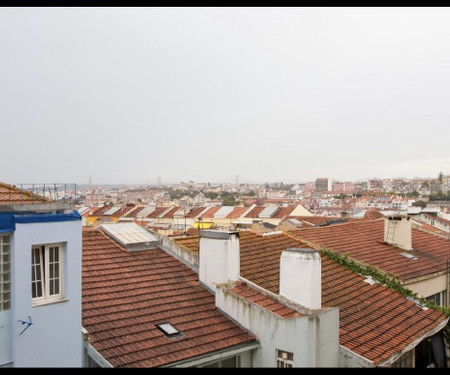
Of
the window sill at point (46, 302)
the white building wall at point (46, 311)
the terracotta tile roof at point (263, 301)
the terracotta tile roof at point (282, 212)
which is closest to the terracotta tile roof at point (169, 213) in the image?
the terracotta tile roof at point (282, 212)

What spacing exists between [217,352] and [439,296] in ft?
37.8

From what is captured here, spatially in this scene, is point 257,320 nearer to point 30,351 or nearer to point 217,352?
point 217,352

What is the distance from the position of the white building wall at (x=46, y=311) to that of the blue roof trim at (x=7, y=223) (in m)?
0.08

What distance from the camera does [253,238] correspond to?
15688 mm

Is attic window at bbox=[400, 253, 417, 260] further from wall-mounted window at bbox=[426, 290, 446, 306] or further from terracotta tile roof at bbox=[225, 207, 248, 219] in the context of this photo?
terracotta tile roof at bbox=[225, 207, 248, 219]

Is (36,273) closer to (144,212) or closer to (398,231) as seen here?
A: (398,231)

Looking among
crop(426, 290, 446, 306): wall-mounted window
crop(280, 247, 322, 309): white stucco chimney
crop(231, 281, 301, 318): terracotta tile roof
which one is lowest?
crop(426, 290, 446, 306): wall-mounted window

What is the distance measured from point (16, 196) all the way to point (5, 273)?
4.40 ft

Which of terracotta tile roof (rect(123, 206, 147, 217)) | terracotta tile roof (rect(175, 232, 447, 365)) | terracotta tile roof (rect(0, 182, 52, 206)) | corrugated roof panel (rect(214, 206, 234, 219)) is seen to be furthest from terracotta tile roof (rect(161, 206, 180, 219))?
terracotta tile roof (rect(0, 182, 52, 206))

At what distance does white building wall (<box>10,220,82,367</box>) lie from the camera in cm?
723

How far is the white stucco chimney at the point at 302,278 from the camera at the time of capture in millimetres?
10117

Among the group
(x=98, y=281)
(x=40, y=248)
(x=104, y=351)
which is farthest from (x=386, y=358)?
(x=40, y=248)

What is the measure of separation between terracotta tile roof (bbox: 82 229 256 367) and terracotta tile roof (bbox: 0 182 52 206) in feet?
8.02

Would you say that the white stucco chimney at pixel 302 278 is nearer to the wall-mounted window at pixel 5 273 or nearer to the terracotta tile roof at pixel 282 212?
the wall-mounted window at pixel 5 273
